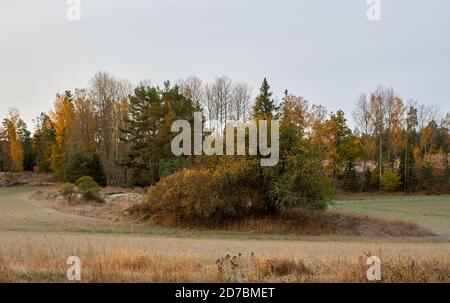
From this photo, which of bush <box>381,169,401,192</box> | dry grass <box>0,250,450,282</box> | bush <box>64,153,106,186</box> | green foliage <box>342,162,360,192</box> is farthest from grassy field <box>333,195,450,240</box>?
bush <box>64,153,106,186</box>

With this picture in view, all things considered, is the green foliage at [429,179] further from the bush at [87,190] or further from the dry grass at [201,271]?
the dry grass at [201,271]

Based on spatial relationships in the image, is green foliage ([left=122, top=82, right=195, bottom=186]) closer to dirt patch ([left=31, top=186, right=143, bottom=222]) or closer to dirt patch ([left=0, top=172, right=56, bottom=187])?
dirt patch ([left=31, top=186, right=143, bottom=222])

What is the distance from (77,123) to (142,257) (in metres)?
67.5

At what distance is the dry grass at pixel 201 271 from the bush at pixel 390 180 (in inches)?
2612

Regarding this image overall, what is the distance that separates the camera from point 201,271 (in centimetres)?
1029

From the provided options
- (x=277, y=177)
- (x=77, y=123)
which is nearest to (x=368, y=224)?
(x=277, y=177)

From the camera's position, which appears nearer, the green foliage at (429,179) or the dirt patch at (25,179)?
the green foliage at (429,179)

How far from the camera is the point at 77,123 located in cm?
7525

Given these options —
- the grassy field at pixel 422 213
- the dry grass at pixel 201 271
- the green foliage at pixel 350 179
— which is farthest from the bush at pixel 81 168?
the dry grass at pixel 201 271

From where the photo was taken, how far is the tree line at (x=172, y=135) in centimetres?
6200

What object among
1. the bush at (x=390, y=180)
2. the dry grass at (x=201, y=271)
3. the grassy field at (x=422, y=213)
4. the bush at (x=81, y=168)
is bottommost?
the grassy field at (x=422, y=213)

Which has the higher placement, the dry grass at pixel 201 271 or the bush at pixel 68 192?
the dry grass at pixel 201 271

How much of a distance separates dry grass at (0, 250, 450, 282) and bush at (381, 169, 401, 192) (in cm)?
6633
